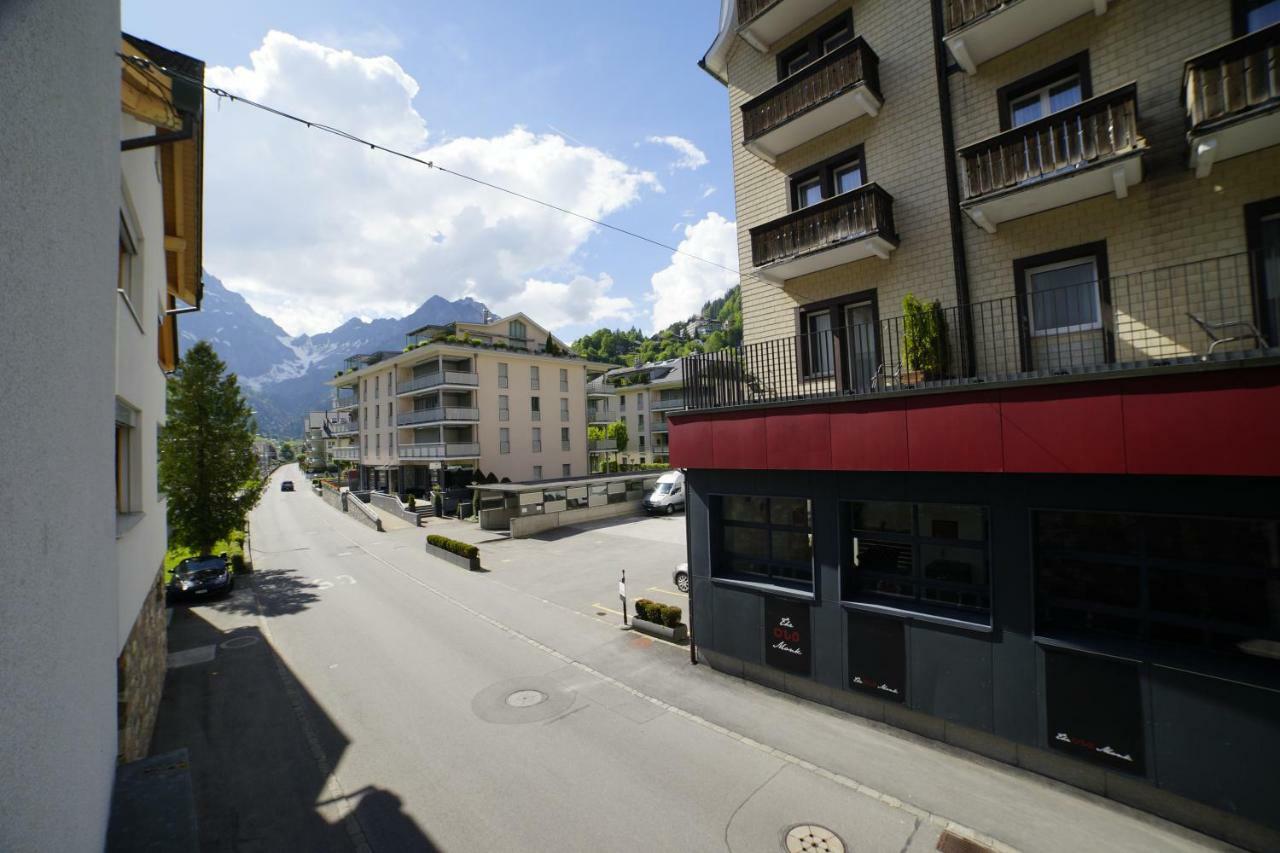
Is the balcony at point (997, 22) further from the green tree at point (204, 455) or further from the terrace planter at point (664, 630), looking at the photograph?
the green tree at point (204, 455)

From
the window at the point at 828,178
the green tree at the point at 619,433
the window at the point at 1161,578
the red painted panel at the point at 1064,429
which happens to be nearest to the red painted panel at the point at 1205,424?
the red painted panel at the point at 1064,429

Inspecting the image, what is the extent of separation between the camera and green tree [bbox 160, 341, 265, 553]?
20828 mm

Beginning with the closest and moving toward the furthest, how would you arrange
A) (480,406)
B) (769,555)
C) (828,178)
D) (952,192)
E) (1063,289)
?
(1063,289) → (952,192) → (769,555) → (828,178) → (480,406)

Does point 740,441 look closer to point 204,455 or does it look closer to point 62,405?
point 62,405

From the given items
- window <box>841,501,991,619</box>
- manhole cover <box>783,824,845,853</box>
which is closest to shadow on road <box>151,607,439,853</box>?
manhole cover <box>783,824,845,853</box>

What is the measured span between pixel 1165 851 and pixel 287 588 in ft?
76.8

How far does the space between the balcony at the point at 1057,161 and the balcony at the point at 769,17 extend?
5.25m

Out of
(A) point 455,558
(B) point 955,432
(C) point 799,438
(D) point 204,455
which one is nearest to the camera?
(B) point 955,432

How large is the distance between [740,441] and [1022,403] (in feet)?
14.3

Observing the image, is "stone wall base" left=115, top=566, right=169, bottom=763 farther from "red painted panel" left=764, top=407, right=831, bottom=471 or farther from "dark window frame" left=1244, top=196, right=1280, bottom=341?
"dark window frame" left=1244, top=196, right=1280, bottom=341

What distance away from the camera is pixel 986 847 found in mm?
6027

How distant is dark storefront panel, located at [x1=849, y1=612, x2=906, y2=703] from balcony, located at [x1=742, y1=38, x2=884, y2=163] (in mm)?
9525

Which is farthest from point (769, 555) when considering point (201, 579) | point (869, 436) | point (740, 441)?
point (201, 579)

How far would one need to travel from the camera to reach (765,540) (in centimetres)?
1027
